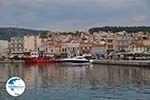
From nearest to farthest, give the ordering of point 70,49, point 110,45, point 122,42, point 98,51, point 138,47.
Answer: point 138,47, point 122,42, point 110,45, point 98,51, point 70,49

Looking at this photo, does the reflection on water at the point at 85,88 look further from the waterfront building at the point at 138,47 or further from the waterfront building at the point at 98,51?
the waterfront building at the point at 98,51

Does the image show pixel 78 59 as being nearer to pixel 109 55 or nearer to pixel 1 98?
pixel 109 55

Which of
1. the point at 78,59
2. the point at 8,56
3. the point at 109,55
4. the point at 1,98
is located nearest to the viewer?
the point at 1,98

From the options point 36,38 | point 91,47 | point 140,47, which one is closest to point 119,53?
point 140,47

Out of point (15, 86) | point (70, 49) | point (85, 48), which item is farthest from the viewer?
point (70, 49)

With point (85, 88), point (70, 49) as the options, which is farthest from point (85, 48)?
point (85, 88)

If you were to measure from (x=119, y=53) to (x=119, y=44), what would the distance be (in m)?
13.6

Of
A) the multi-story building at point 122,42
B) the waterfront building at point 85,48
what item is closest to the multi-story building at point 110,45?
the multi-story building at point 122,42

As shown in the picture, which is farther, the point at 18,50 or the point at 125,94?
the point at 18,50

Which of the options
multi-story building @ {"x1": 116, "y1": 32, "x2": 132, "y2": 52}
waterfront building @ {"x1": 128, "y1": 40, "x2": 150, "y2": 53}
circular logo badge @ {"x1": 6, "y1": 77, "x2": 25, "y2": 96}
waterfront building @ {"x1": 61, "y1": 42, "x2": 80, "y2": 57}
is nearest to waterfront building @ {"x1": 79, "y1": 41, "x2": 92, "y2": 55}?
waterfront building @ {"x1": 61, "y1": 42, "x2": 80, "y2": 57}

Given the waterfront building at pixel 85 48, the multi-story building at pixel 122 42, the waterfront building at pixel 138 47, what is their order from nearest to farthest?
the waterfront building at pixel 138 47, the multi-story building at pixel 122 42, the waterfront building at pixel 85 48

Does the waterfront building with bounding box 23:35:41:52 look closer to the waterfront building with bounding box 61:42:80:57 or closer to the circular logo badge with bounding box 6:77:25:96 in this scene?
the waterfront building with bounding box 61:42:80:57

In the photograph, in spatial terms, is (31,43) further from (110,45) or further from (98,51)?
(110,45)

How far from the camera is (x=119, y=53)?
14025 centimetres
